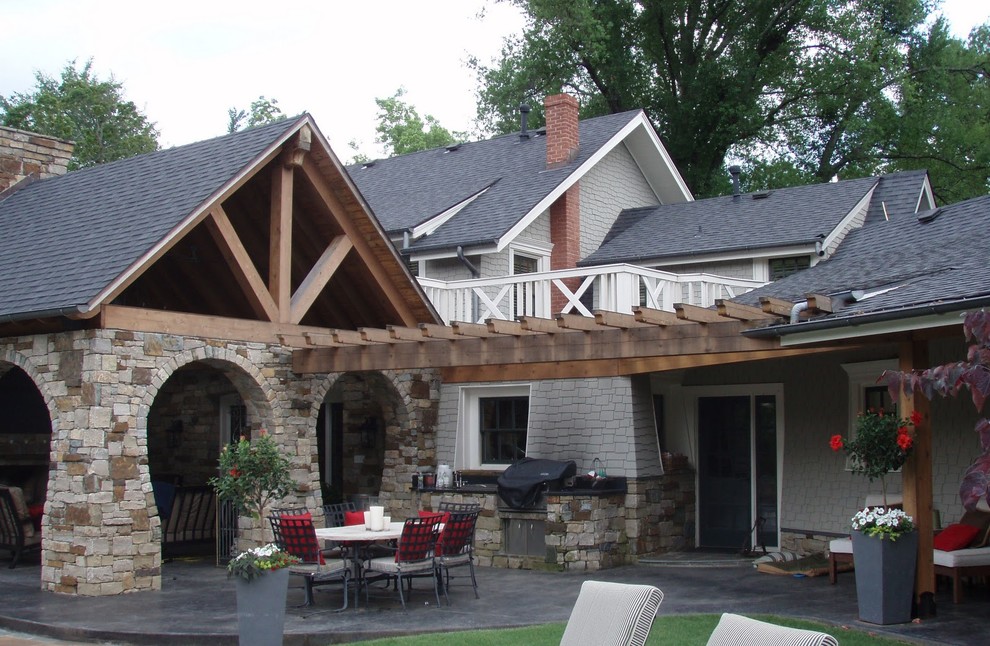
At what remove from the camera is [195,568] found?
1305 cm

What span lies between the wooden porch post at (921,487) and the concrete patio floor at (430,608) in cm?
26

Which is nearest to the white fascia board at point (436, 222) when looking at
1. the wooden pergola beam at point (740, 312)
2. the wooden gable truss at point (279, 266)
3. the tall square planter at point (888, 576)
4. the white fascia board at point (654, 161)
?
the wooden gable truss at point (279, 266)

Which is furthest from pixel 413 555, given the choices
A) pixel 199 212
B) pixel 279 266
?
pixel 199 212

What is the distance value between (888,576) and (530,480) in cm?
510

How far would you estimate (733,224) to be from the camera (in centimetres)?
1777

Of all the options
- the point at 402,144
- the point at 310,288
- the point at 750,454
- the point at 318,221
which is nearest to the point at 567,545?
the point at 750,454

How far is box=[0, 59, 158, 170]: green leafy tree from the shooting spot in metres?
36.0

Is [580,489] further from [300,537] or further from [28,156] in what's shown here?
[28,156]

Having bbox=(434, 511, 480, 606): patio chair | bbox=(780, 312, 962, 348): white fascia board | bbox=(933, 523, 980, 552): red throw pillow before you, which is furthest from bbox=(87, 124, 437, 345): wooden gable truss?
bbox=(933, 523, 980, 552): red throw pillow

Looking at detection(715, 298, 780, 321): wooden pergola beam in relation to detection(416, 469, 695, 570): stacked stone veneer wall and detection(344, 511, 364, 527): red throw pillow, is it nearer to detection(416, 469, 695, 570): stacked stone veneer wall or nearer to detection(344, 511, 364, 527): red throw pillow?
detection(416, 469, 695, 570): stacked stone veneer wall

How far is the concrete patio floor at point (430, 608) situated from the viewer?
8914 mm

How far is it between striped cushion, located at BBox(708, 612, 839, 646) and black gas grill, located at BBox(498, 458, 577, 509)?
25.5ft

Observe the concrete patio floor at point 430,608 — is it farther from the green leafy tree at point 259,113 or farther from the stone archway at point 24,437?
the green leafy tree at point 259,113

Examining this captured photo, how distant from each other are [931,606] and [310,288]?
25.8 feet
